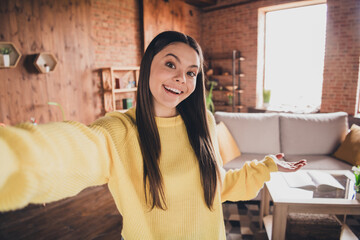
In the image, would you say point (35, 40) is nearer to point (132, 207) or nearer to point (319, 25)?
point (132, 207)

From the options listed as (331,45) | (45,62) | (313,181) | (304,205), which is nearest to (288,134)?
(313,181)

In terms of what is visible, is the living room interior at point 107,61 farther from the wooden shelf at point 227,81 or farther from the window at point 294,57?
the window at point 294,57

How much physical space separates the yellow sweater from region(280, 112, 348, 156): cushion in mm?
2277

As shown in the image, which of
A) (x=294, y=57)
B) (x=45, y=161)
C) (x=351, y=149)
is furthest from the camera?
(x=294, y=57)

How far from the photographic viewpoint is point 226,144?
116 inches

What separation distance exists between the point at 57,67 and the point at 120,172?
3372mm

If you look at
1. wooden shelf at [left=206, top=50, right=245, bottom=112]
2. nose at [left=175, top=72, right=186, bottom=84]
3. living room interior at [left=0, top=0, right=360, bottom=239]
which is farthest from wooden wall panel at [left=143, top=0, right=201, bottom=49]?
nose at [left=175, top=72, right=186, bottom=84]

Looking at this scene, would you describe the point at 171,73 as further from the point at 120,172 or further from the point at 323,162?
the point at 323,162

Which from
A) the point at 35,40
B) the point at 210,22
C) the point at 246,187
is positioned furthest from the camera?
the point at 210,22

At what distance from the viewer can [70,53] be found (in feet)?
12.0

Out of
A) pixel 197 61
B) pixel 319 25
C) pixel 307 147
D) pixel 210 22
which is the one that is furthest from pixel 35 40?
pixel 319 25

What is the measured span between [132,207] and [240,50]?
5.76 metres

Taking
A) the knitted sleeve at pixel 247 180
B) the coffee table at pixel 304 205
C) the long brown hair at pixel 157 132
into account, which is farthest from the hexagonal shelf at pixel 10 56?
the coffee table at pixel 304 205

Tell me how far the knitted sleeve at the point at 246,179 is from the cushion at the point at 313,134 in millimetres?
2273
